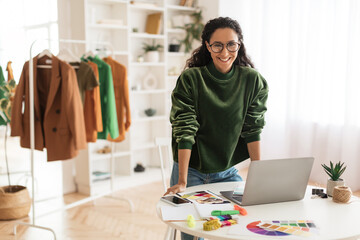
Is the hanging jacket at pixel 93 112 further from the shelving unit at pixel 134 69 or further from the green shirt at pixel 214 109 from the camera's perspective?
the green shirt at pixel 214 109

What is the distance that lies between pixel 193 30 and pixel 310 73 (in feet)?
4.78

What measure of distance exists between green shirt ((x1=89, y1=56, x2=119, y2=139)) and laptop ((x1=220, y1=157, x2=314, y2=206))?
6.87ft

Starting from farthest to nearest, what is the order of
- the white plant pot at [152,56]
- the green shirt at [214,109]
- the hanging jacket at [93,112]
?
the white plant pot at [152,56] < the hanging jacket at [93,112] < the green shirt at [214,109]

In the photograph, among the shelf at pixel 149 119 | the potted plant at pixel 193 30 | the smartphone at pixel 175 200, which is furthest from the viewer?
the potted plant at pixel 193 30

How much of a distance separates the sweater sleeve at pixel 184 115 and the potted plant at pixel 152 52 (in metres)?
2.92

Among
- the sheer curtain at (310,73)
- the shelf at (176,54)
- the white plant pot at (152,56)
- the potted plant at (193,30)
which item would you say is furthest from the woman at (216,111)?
the potted plant at (193,30)

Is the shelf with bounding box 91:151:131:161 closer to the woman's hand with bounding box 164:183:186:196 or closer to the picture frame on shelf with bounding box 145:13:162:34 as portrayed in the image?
the picture frame on shelf with bounding box 145:13:162:34

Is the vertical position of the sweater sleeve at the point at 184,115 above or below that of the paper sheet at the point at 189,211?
above

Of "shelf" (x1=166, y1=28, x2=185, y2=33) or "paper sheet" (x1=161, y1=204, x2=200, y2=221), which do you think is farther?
"shelf" (x1=166, y1=28, x2=185, y2=33)

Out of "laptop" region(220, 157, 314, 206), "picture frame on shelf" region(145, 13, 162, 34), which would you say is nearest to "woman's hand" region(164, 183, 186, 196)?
"laptop" region(220, 157, 314, 206)

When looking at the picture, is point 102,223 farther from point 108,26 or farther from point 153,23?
point 153,23

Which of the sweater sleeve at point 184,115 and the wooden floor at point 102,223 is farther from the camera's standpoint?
the wooden floor at point 102,223

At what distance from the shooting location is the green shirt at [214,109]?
190 cm

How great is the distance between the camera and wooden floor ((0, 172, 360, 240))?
316 cm
